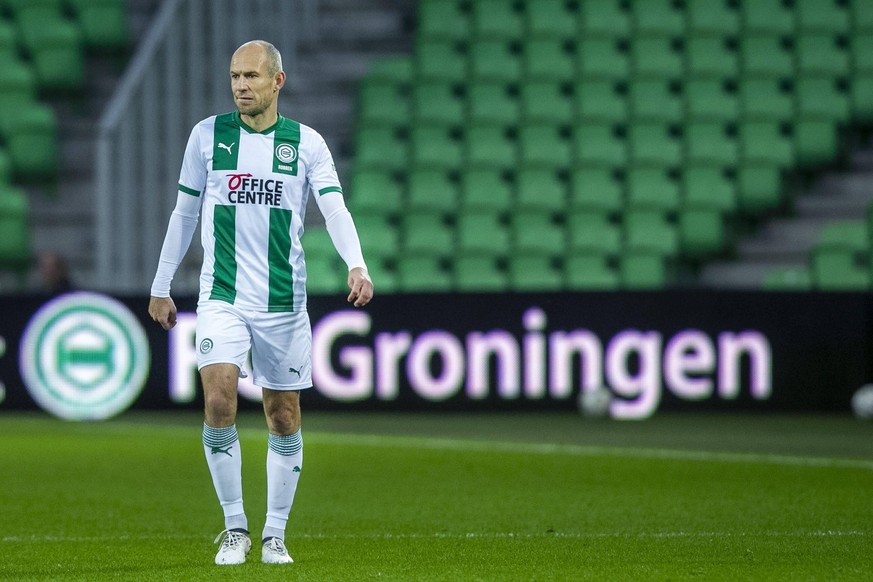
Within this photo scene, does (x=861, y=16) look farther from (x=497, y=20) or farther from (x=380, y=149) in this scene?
(x=380, y=149)

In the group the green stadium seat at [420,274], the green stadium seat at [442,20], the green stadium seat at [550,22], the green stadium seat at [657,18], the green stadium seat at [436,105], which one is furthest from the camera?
the green stadium seat at [442,20]

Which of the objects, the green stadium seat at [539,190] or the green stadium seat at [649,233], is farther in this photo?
the green stadium seat at [539,190]

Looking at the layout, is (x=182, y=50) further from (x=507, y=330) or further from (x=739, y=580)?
(x=739, y=580)

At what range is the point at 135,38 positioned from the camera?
15859 millimetres

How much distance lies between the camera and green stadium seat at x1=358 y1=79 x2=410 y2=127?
48.8 ft

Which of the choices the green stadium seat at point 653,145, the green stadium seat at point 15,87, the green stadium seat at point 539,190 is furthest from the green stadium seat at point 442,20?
the green stadium seat at point 15,87

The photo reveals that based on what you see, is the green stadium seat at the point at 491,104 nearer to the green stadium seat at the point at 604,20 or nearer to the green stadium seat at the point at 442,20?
the green stadium seat at the point at 442,20

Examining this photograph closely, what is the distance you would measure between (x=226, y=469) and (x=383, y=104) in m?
10.2

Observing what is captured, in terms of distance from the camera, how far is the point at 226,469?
5.13 m

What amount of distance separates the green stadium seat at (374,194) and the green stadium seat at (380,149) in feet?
0.34

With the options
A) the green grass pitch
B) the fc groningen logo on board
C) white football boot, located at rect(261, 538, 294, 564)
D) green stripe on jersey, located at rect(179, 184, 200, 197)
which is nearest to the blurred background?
the fc groningen logo on board

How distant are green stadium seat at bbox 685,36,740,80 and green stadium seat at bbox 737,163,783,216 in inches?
42.7

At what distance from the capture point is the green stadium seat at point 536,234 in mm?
13797

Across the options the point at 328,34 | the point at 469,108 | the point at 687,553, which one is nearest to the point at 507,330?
the point at 469,108
